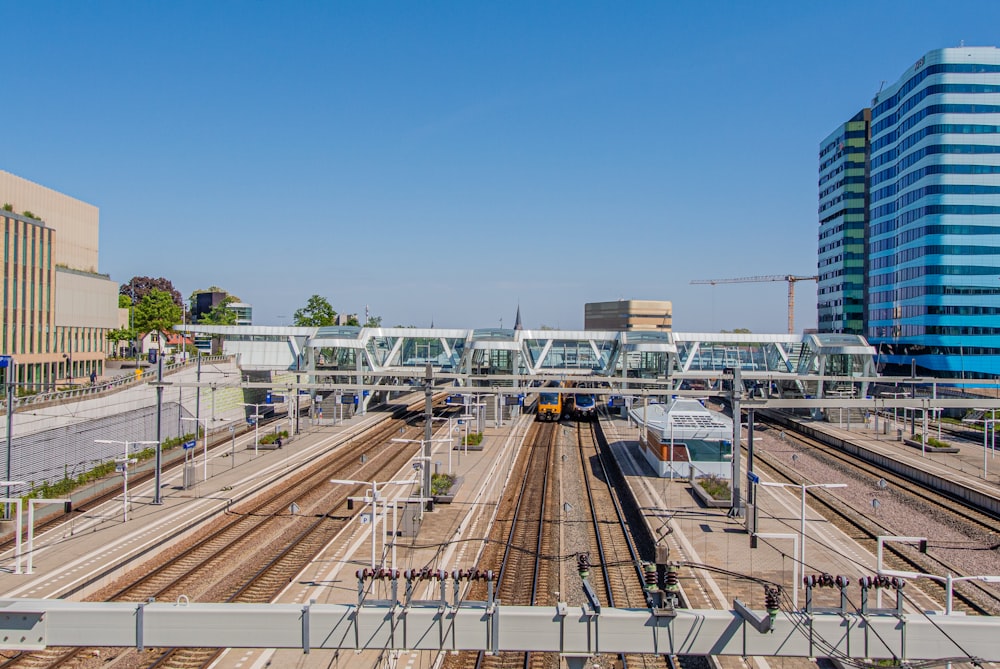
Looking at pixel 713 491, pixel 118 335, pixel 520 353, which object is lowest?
pixel 713 491

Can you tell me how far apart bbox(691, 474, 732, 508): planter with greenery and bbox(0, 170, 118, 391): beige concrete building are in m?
33.1

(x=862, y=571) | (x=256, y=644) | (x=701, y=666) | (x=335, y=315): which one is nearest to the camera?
(x=256, y=644)

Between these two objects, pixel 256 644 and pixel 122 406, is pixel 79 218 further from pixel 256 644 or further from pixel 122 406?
pixel 256 644

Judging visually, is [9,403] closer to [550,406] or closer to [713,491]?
[713,491]

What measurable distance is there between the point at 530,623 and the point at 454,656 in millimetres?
6448

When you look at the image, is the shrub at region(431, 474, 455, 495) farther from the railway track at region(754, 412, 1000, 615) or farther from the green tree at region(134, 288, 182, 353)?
the green tree at region(134, 288, 182, 353)

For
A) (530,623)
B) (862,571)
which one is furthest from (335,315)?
(530,623)

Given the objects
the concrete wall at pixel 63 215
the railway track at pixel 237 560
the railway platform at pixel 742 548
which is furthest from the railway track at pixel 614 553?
the concrete wall at pixel 63 215

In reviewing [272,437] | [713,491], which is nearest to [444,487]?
[713,491]

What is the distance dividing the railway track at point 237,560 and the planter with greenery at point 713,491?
555 inches

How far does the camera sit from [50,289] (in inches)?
1716

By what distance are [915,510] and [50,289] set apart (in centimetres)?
5004

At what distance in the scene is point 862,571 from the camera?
19.1m

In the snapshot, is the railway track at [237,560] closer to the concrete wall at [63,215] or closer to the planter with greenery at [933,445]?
the concrete wall at [63,215]
